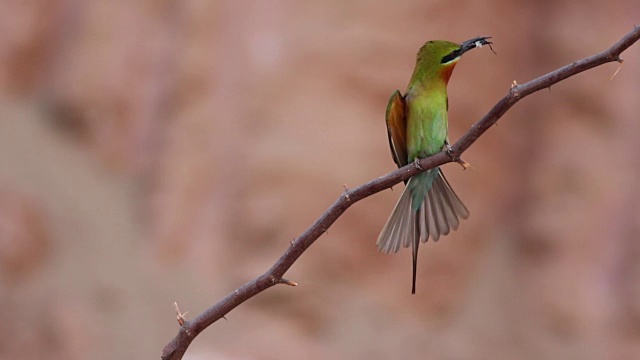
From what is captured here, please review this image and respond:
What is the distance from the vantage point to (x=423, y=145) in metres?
1.54

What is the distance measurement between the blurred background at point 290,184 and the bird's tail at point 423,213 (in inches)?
49.0

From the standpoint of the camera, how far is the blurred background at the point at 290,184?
8.97ft

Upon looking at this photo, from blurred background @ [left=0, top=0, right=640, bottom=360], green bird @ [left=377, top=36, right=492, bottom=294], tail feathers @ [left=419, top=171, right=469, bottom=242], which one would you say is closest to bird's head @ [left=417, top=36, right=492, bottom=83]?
green bird @ [left=377, top=36, right=492, bottom=294]

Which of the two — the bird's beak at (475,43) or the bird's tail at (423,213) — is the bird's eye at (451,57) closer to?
the bird's beak at (475,43)

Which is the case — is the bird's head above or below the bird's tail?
above

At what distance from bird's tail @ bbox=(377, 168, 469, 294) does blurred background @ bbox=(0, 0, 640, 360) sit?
124 cm

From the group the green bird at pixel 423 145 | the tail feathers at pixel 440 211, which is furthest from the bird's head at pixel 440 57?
the tail feathers at pixel 440 211

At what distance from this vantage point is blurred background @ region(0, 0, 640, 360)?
273 cm

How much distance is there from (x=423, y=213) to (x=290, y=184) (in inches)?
51.1

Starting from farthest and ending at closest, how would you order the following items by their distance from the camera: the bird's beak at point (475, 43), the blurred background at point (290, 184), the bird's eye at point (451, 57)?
the blurred background at point (290, 184)
the bird's eye at point (451, 57)
the bird's beak at point (475, 43)

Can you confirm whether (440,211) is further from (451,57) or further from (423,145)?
(451,57)

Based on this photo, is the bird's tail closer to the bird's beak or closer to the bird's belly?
the bird's belly

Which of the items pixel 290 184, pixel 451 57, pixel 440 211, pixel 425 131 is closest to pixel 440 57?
pixel 451 57

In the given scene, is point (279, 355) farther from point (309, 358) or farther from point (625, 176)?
point (625, 176)
